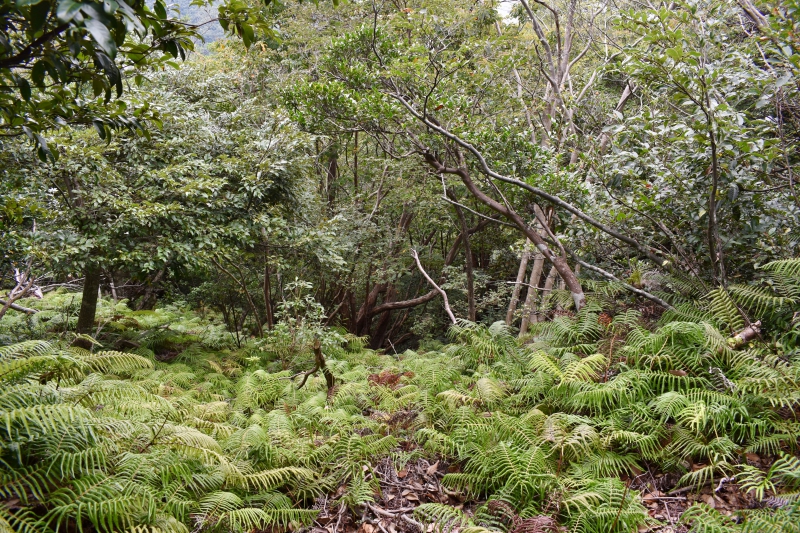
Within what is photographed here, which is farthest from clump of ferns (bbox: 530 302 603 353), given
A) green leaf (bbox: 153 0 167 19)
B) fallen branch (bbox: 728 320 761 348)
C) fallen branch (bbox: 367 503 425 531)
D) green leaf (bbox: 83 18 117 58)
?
green leaf (bbox: 83 18 117 58)

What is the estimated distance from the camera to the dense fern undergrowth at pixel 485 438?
2.62 meters

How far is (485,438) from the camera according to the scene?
376 cm

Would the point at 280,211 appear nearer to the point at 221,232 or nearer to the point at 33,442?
the point at 221,232

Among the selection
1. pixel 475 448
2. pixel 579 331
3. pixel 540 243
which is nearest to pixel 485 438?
pixel 475 448

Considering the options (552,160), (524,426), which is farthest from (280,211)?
(524,426)

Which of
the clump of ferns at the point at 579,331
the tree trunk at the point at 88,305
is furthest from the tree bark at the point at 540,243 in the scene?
the tree trunk at the point at 88,305

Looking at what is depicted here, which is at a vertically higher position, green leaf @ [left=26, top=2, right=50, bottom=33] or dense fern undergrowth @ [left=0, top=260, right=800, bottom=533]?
green leaf @ [left=26, top=2, right=50, bottom=33]

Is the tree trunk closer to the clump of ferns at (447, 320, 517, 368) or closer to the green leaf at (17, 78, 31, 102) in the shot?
the clump of ferns at (447, 320, 517, 368)

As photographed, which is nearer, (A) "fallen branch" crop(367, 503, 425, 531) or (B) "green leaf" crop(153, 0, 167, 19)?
(B) "green leaf" crop(153, 0, 167, 19)

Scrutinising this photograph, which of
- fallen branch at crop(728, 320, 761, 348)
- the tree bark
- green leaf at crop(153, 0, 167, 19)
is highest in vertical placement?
green leaf at crop(153, 0, 167, 19)

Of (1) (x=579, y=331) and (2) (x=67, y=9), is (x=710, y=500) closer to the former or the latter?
(1) (x=579, y=331)

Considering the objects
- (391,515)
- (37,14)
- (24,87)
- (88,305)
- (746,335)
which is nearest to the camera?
(37,14)

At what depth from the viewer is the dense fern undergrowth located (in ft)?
8.59

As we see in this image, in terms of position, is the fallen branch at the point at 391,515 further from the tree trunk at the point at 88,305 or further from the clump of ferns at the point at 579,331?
the tree trunk at the point at 88,305
